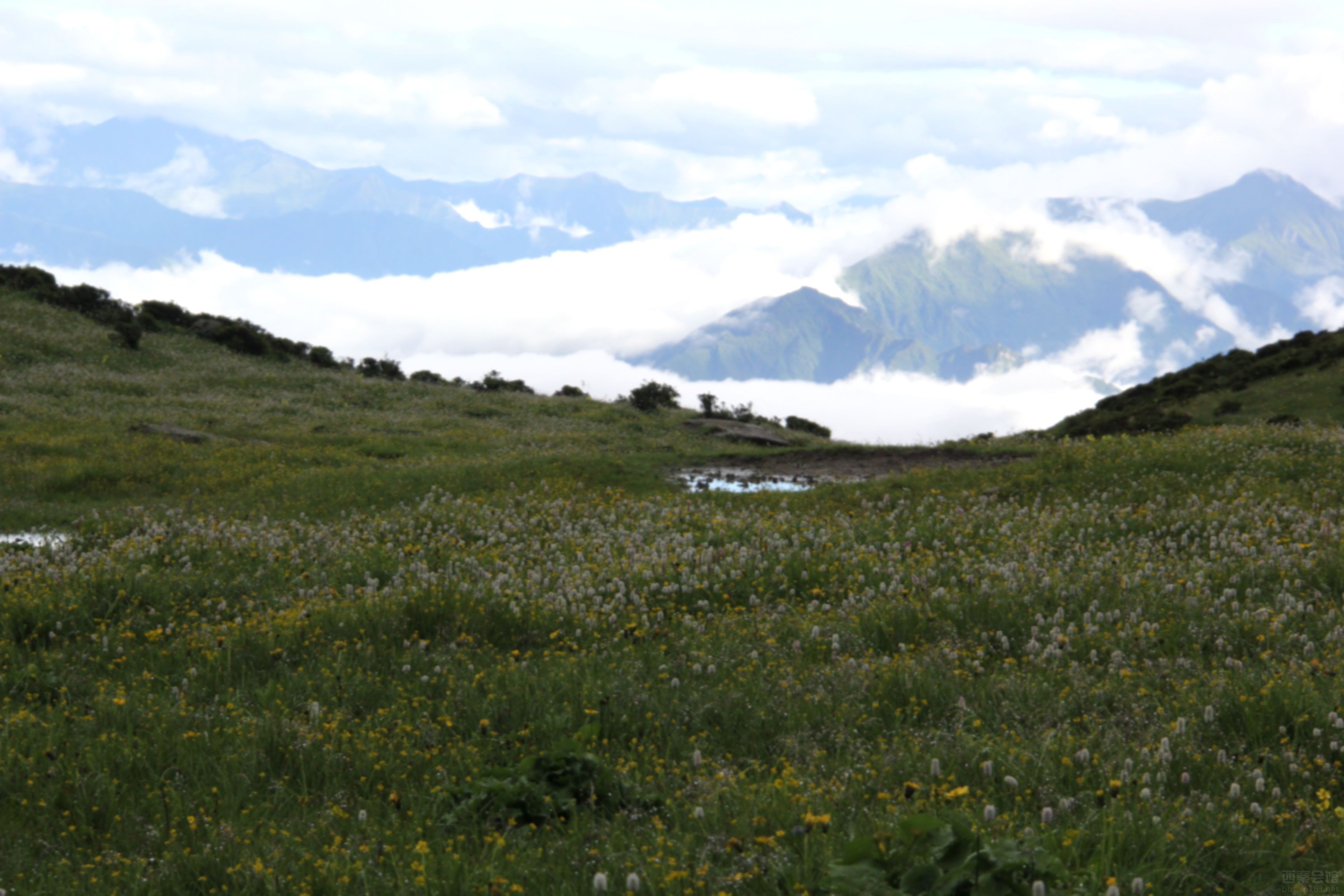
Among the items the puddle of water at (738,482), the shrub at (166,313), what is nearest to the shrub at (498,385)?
the shrub at (166,313)

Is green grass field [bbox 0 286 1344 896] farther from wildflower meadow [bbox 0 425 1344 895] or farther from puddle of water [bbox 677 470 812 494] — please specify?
puddle of water [bbox 677 470 812 494]

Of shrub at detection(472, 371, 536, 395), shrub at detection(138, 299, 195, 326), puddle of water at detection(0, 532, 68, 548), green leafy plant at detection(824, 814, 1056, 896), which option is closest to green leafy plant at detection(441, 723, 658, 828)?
green leafy plant at detection(824, 814, 1056, 896)

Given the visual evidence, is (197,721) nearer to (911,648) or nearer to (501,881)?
(501,881)

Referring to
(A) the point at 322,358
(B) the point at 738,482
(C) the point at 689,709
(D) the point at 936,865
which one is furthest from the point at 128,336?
(D) the point at 936,865

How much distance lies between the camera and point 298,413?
119ft

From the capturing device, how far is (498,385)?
177 ft

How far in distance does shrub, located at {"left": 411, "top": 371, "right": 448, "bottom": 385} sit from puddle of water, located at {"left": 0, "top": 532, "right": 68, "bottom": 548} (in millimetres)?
35525

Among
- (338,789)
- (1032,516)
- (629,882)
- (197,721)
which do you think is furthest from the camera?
(1032,516)

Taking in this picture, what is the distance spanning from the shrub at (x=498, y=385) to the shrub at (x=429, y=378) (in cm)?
202

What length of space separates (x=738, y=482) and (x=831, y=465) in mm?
4024

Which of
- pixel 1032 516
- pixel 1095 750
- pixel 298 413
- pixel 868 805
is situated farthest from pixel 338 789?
pixel 298 413

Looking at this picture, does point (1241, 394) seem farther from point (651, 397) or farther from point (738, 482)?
point (651, 397)

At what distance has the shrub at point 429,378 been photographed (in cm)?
5294

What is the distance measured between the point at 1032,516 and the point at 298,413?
30374mm
